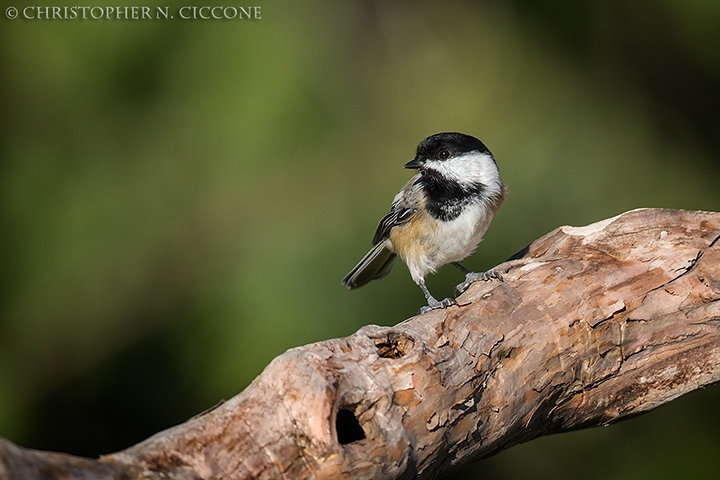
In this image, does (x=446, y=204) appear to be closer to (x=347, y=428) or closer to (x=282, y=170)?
(x=282, y=170)

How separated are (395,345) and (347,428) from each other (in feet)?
0.82

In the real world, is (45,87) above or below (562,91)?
above

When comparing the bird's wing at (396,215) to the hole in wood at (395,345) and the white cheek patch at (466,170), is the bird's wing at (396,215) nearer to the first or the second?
the white cheek patch at (466,170)

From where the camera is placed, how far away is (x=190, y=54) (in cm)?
339

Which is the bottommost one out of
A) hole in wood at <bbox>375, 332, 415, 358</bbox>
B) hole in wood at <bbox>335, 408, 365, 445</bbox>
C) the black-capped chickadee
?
hole in wood at <bbox>335, 408, 365, 445</bbox>

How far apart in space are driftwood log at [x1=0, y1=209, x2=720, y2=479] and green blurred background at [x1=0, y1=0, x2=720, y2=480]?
959 millimetres

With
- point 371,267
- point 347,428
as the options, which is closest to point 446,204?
point 371,267

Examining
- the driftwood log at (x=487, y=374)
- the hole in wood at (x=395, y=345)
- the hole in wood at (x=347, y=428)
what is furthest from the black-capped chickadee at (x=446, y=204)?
the hole in wood at (x=347, y=428)

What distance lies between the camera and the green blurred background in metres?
3.12

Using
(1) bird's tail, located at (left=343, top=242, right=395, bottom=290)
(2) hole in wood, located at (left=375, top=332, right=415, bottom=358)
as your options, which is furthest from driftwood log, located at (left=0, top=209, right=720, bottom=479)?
(1) bird's tail, located at (left=343, top=242, right=395, bottom=290)

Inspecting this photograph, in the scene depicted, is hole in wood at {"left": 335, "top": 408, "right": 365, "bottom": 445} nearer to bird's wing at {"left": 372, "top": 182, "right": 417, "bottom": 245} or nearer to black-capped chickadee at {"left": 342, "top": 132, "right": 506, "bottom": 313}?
black-capped chickadee at {"left": 342, "top": 132, "right": 506, "bottom": 313}

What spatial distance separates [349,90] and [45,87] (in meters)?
1.37

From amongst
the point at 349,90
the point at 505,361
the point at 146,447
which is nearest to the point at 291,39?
the point at 349,90

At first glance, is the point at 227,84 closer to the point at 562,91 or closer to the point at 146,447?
the point at 562,91
